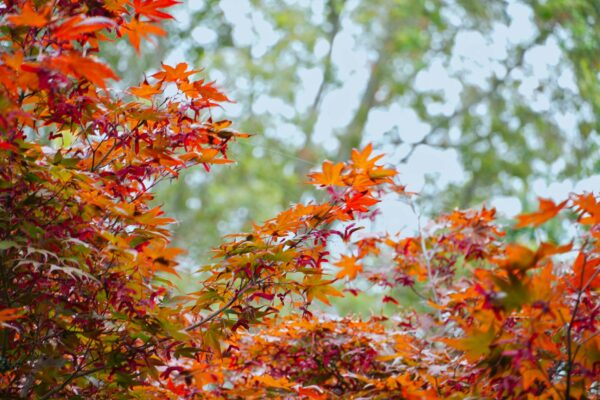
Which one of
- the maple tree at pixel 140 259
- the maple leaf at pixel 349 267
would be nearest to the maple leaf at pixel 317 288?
the maple tree at pixel 140 259

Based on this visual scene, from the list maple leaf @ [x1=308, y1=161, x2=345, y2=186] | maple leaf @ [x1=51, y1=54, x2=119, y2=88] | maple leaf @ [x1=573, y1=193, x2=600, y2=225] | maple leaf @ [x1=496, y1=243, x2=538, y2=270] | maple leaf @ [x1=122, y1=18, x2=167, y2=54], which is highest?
maple leaf @ [x1=122, y1=18, x2=167, y2=54]

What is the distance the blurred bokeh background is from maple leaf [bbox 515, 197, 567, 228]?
6.24 meters

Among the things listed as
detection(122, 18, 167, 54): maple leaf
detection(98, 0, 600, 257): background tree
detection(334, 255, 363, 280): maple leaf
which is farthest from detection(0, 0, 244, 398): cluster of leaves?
detection(98, 0, 600, 257): background tree

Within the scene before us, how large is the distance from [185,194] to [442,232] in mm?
6774

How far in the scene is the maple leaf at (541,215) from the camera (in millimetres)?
1030

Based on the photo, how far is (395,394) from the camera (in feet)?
5.99

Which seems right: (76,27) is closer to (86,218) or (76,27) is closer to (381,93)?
(86,218)

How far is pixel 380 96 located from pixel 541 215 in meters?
8.09

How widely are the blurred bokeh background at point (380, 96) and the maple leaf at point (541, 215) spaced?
624 centimetres

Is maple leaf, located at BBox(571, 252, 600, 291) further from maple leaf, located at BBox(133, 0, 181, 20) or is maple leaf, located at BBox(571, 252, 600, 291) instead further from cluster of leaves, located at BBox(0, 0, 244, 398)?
maple leaf, located at BBox(133, 0, 181, 20)

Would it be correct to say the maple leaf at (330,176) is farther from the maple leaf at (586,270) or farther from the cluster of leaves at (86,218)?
the maple leaf at (586,270)

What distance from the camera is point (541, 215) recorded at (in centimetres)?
104

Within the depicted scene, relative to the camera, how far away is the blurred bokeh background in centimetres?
748

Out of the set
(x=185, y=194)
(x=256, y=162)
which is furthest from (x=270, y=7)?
(x=185, y=194)
